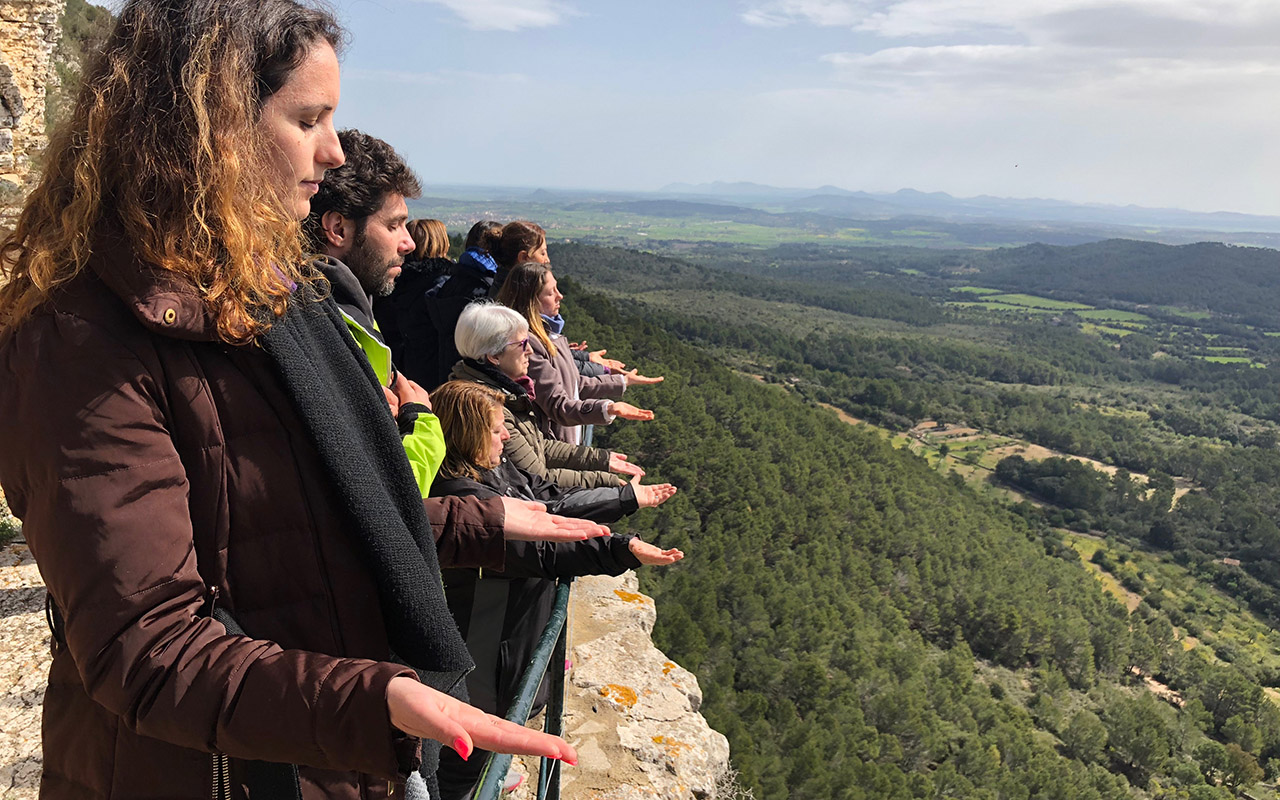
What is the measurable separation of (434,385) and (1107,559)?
203 feet

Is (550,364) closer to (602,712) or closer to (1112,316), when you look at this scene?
(602,712)

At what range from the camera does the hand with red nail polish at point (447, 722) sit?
94 cm

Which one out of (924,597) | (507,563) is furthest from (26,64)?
(924,597)

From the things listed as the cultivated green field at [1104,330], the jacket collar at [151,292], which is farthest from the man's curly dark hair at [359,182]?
the cultivated green field at [1104,330]

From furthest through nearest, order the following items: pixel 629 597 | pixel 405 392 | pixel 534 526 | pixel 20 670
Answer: pixel 629 597 < pixel 20 670 < pixel 405 392 < pixel 534 526

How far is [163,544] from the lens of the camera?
0.95 m

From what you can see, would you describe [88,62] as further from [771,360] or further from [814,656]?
[771,360]

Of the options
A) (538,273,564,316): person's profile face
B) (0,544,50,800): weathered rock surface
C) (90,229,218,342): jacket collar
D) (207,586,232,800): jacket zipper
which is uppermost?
(90,229,218,342): jacket collar

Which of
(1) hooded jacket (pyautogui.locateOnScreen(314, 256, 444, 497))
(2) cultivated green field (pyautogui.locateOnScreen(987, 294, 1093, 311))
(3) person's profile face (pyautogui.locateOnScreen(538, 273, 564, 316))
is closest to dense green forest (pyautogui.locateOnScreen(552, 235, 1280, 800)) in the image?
(3) person's profile face (pyautogui.locateOnScreen(538, 273, 564, 316))

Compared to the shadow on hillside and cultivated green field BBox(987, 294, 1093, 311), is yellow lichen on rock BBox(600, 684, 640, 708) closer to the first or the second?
the shadow on hillside

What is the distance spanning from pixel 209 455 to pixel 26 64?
30.8 ft

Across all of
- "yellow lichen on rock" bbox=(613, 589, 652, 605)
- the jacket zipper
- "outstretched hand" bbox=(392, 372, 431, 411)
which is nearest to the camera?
the jacket zipper

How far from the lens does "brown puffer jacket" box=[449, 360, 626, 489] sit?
3.05m

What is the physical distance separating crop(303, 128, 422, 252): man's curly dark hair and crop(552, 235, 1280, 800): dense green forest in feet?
30.1
